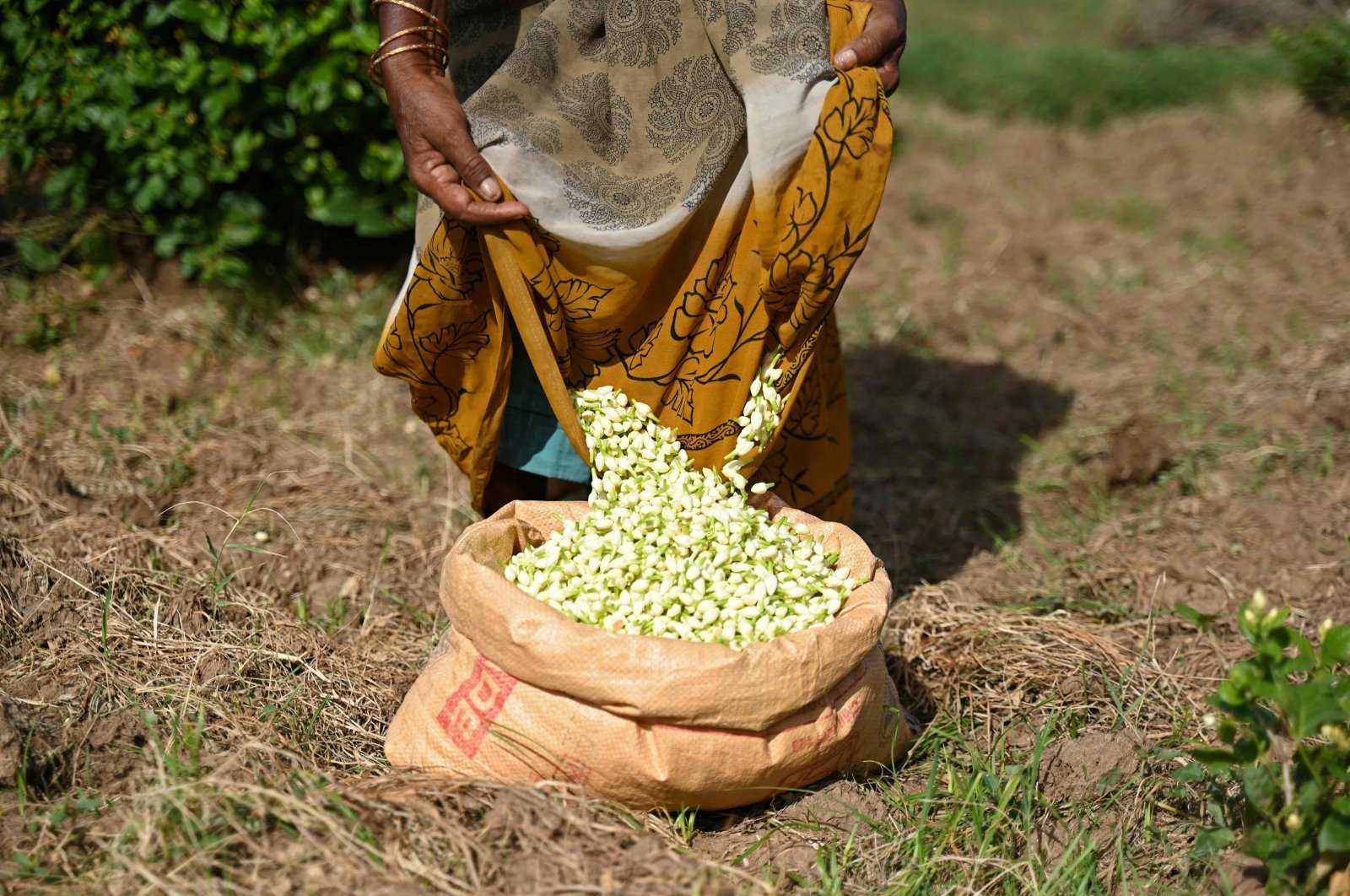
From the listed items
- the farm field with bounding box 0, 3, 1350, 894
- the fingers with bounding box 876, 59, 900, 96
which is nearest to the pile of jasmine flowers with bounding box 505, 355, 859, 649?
the farm field with bounding box 0, 3, 1350, 894

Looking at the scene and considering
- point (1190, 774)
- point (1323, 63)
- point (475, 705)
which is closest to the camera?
point (1190, 774)

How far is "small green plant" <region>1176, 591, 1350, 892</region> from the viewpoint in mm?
1663

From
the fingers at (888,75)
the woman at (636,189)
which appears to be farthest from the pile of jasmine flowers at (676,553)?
the fingers at (888,75)

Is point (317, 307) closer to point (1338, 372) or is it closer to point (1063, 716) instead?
point (1063, 716)

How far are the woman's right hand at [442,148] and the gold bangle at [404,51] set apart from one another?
0.01m

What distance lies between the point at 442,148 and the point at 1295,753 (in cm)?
185

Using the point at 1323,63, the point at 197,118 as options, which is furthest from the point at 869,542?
the point at 1323,63

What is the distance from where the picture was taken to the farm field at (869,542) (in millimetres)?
1874

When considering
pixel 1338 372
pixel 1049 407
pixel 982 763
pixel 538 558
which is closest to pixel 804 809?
pixel 982 763

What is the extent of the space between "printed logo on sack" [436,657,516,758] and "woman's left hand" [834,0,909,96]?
1.37 meters

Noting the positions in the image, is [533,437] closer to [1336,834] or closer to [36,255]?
[1336,834]

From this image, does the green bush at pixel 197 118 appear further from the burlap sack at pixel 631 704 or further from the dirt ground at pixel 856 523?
the burlap sack at pixel 631 704

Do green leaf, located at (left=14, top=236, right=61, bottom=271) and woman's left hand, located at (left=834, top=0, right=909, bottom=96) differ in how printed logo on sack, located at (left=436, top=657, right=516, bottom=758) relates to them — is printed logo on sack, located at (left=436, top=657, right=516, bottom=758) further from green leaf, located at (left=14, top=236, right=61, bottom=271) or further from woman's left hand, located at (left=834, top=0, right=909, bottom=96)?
green leaf, located at (left=14, top=236, right=61, bottom=271)

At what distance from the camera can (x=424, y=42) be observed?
2.14m
